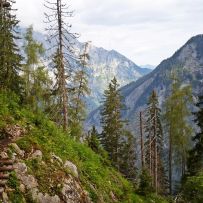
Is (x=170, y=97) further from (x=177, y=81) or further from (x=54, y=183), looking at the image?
Result: (x=54, y=183)

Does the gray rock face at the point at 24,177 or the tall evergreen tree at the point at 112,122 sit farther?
the tall evergreen tree at the point at 112,122

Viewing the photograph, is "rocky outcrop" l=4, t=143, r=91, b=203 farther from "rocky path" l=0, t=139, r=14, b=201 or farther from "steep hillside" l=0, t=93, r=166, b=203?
"rocky path" l=0, t=139, r=14, b=201

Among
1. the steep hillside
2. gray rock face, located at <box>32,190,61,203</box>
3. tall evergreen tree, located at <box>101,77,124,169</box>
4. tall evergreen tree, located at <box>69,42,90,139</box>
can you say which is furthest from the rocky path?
tall evergreen tree, located at <box>101,77,124,169</box>

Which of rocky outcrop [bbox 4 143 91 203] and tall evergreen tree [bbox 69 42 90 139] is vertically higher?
tall evergreen tree [bbox 69 42 90 139]

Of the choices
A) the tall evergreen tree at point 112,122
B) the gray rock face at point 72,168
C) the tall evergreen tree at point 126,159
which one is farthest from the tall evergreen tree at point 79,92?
the gray rock face at point 72,168

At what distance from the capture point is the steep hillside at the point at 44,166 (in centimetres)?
1508

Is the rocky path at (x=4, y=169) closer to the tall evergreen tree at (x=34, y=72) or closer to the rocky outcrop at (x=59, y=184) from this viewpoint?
the rocky outcrop at (x=59, y=184)

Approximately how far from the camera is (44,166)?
55.4ft

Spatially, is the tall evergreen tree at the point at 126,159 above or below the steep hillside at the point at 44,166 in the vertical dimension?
below

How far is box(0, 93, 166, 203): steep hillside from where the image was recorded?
15.1 meters

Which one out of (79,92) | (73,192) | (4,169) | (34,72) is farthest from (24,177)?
(34,72)

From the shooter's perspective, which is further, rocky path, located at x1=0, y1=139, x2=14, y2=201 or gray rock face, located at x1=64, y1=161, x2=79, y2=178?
gray rock face, located at x1=64, y1=161, x2=79, y2=178

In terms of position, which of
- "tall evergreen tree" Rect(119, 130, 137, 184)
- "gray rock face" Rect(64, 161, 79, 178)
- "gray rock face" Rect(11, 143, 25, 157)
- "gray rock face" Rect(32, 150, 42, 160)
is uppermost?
"gray rock face" Rect(11, 143, 25, 157)

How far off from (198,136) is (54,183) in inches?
1041
